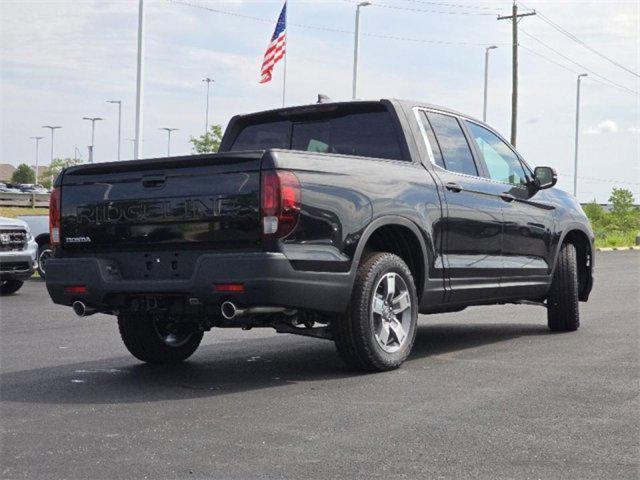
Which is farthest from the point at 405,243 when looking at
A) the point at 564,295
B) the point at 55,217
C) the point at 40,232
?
the point at 40,232

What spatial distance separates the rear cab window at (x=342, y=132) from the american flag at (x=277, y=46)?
2347cm

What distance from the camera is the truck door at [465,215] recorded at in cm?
772

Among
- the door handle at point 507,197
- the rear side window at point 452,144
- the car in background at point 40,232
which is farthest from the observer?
the car in background at point 40,232

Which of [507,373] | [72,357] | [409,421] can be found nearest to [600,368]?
[507,373]

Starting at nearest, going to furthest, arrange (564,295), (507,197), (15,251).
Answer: (507,197), (564,295), (15,251)

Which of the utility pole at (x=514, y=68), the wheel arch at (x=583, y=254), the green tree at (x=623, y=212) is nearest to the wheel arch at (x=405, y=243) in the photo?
the wheel arch at (x=583, y=254)

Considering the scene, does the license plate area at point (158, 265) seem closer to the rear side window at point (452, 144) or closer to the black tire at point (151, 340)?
the black tire at point (151, 340)

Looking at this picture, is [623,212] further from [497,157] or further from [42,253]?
[497,157]

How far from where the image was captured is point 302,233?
6.23 m

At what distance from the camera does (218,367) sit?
745 cm

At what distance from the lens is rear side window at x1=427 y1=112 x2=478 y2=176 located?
7.99 meters

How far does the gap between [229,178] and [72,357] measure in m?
2.64

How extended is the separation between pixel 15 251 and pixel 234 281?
9.67 metres

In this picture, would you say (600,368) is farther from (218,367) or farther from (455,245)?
(218,367)
